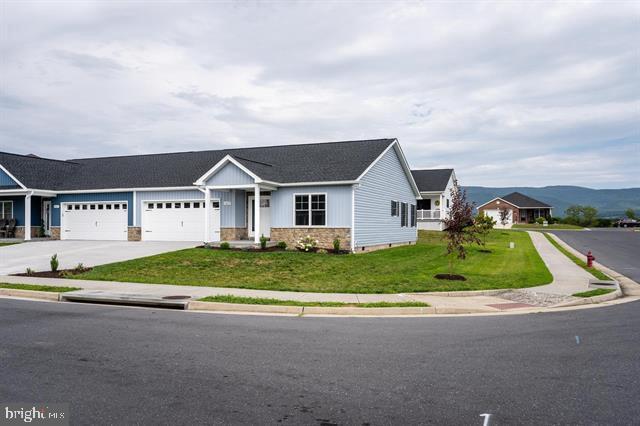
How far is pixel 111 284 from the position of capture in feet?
48.3

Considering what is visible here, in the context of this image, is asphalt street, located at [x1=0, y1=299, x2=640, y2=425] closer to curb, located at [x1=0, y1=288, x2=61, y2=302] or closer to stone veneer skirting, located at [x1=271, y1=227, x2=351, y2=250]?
curb, located at [x1=0, y1=288, x2=61, y2=302]

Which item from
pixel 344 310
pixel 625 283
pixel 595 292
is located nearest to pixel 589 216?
pixel 625 283

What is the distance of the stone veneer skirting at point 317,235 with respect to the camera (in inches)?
939

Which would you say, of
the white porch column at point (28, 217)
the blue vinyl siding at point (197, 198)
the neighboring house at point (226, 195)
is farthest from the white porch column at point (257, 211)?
the white porch column at point (28, 217)

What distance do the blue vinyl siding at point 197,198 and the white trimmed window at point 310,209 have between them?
368 cm

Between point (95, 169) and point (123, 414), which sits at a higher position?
point (95, 169)

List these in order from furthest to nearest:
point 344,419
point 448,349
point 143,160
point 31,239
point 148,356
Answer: point 143,160, point 31,239, point 448,349, point 148,356, point 344,419

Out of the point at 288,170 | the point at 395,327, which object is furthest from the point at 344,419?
the point at 288,170

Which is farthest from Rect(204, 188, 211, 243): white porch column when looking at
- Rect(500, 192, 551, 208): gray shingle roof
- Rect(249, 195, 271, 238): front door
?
Rect(500, 192, 551, 208): gray shingle roof

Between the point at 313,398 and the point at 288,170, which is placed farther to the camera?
the point at 288,170

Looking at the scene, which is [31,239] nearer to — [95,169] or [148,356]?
[95,169]

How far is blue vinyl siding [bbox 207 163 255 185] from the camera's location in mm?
24281

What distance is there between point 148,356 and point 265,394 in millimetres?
2415

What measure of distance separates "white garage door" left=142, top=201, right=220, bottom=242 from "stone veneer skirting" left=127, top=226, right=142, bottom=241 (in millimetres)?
326
